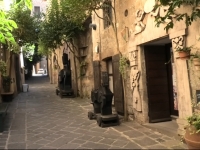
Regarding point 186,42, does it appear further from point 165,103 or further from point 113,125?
point 113,125

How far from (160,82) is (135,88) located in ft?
2.33

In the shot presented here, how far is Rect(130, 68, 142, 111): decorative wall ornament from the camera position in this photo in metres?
6.08

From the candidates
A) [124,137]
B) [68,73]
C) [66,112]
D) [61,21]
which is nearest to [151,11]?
Result: [124,137]

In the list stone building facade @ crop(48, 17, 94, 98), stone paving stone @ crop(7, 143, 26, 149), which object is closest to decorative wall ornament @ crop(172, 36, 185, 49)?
stone paving stone @ crop(7, 143, 26, 149)

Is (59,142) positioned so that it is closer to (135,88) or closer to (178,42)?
(135,88)

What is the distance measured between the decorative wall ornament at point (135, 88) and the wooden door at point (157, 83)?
0.27 m

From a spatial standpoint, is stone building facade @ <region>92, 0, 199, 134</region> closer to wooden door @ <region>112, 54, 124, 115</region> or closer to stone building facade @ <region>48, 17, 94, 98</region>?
wooden door @ <region>112, 54, 124, 115</region>

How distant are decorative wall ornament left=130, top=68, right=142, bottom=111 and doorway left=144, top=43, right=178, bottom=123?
0.27 m

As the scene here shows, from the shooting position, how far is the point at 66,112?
8305 millimetres

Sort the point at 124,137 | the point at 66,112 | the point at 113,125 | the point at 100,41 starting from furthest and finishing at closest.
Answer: the point at 100,41 < the point at 66,112 < the point at 113,125 < the point at 124,137

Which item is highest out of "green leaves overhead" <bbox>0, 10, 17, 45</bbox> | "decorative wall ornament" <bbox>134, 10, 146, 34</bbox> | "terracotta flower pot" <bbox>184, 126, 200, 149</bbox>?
"decorative wall ornament" <bbox>134, 10, 146, 34</bbox>

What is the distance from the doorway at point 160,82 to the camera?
604 cm

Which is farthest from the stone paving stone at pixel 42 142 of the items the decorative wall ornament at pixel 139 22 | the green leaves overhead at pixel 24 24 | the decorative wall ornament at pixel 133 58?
the green leaves overhead at pixel 24 24

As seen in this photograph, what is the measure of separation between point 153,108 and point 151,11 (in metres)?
2.58
